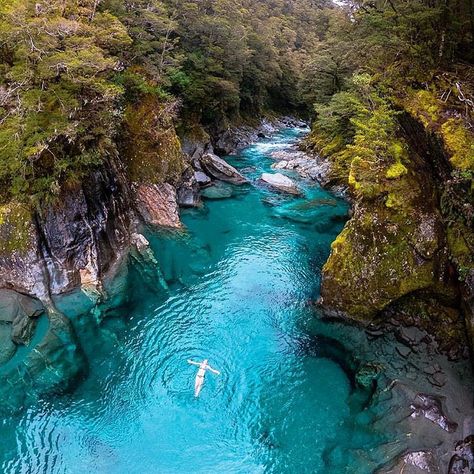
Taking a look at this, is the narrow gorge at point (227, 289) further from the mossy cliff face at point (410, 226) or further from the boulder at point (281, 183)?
the boulder at point (281, 183)

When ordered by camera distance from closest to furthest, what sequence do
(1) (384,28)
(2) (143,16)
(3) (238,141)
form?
1. (1) (384,28)
2. (2) (143,16)
3. (3) (238,141)

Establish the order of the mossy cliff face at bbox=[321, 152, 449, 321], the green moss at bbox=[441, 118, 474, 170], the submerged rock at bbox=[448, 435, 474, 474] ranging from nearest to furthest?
the submerged rock at bbox=[448, 435, 474, 474] < the green moss at bbox=[441, 118, 474, 170] < the mossy cliff face at bbox=[321, 152, 449, 321]

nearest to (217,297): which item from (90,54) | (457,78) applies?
(90,54)

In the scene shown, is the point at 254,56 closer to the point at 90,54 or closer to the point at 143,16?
the point at 143,16

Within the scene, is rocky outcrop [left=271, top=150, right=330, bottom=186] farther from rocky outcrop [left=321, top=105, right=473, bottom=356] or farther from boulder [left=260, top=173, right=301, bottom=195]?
rocky outcrop [left=321, top=105, right=473, bottom=356]

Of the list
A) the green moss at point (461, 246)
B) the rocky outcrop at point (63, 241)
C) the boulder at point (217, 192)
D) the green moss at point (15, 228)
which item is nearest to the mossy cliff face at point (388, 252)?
the green moss at point (461, 246)

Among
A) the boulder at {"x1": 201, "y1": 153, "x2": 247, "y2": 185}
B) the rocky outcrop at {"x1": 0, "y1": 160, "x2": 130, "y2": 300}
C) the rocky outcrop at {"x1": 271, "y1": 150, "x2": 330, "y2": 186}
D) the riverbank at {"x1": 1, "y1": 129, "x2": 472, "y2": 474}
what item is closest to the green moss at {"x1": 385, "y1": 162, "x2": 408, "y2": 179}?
the riverbank at {"x1": 1, "y1": 129, "x2": 472, "y2": 474}
